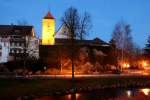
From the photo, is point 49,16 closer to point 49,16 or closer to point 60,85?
point 49,16

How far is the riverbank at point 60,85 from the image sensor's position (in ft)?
173

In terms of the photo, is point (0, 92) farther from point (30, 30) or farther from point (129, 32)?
point (30, 30)

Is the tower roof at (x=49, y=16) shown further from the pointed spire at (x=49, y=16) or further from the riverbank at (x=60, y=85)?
the riverbank at (x=60, y=85)

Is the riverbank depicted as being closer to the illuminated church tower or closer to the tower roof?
the illuminated church tower

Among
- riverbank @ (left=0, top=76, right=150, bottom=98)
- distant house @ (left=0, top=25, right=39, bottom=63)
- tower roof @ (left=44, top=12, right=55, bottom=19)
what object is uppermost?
tower roof @ (left=44, top=12, right=55, bottom=19)

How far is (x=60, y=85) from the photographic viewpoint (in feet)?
200

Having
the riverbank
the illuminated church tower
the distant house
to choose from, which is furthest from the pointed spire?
the riverbank

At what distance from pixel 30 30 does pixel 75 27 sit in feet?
124

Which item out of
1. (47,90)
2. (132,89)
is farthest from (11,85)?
(132,89)

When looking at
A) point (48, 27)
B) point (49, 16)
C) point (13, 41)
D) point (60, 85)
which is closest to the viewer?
point (60, 85)

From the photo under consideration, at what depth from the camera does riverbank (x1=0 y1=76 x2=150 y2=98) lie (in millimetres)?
52625

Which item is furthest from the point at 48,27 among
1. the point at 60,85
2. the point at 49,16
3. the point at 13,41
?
the point at 60,85

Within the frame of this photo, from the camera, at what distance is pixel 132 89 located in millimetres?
61812

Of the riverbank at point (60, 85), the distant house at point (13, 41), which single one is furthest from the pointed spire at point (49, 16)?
the riverbank at point (60, 85)
